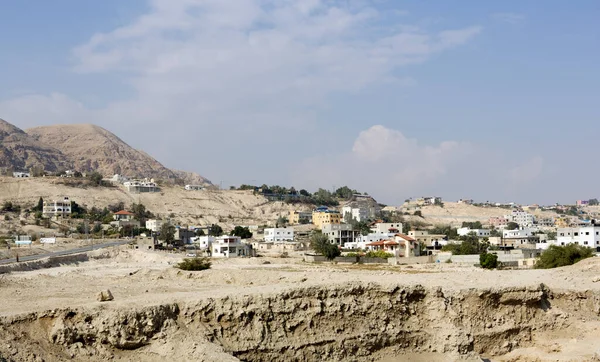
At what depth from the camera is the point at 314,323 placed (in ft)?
51.9

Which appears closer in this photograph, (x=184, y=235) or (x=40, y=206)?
(x=184, y=235)

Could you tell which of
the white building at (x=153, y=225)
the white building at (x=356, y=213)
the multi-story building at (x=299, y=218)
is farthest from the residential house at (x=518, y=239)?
the white building at (x=153, y=225)

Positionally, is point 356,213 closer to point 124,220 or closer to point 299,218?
point 299,218

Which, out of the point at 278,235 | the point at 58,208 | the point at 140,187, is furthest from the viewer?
the point at 140,187

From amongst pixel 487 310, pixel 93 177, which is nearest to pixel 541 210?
pixel 93 177

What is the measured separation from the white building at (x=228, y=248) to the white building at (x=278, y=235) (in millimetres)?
13001

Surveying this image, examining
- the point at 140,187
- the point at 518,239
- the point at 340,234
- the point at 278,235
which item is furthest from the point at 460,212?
the point at 278,235

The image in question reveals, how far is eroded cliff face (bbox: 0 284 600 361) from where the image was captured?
13555 mm

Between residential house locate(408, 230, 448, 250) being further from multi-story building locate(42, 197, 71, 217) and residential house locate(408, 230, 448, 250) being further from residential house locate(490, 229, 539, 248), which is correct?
multi-story building locate(42, 197, 71, 217)

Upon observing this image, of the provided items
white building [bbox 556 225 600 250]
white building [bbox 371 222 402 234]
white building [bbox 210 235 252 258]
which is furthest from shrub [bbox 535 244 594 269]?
white building [bbox 371 222 402 234]

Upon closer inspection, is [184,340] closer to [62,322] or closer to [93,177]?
[62,322]

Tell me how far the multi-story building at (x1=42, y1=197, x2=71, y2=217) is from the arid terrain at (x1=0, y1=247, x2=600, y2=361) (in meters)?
76.5

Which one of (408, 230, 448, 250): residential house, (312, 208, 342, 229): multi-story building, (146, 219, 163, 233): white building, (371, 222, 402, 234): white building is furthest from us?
(312, 208, 342, 229): multi-story building

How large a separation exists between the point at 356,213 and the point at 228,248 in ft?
179
